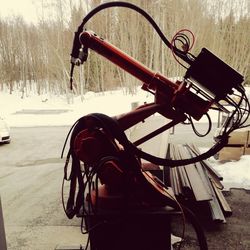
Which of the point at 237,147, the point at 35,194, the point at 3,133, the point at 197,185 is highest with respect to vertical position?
the point at 197,185

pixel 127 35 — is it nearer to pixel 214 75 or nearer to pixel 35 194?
pixel 35 194

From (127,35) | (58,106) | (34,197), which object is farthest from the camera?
(58,106)

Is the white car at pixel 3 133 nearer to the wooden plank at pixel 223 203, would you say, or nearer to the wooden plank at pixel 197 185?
the wooden plank at pixel 197 185

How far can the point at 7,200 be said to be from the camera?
2682 millimetres

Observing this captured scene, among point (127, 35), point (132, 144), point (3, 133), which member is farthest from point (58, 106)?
point (132, 144)

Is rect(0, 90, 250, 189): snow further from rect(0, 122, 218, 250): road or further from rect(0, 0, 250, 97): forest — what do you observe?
rect(0, 122, 218, 250): road

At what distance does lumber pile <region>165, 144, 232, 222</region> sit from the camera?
212cm

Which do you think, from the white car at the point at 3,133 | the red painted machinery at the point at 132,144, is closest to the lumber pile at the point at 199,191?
the red painted machinery at the point at 132,144

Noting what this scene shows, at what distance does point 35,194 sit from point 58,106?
4985mm

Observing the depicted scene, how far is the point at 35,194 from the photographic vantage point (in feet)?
9.19

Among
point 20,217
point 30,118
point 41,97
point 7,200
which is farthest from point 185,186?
point 41,97

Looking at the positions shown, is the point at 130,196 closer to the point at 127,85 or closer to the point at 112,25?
the point at 112,25

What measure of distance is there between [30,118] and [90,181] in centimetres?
570

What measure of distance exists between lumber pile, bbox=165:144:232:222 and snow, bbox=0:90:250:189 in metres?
2.30
